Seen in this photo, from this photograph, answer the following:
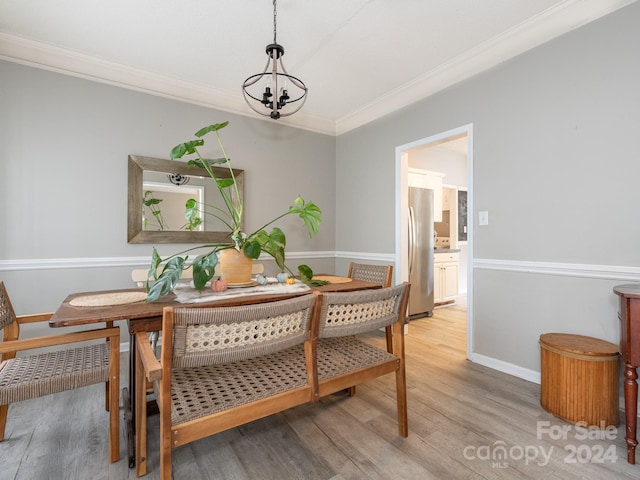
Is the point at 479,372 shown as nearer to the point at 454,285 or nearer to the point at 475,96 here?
the point at 475,96

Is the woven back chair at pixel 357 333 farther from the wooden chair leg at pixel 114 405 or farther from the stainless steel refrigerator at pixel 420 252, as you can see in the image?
the stainless steel refrigerator at pixel 420 252

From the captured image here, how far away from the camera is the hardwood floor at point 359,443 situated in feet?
4.65

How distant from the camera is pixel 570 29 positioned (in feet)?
7.05

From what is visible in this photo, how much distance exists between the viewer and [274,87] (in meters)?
1.87

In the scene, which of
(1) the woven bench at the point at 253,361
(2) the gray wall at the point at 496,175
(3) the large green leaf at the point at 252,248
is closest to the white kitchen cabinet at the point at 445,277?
(2) the gray wall at the point at 496,175

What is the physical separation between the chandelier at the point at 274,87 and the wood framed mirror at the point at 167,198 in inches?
37.7

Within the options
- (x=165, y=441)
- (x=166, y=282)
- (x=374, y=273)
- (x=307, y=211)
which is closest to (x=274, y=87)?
(x=307, y=211)

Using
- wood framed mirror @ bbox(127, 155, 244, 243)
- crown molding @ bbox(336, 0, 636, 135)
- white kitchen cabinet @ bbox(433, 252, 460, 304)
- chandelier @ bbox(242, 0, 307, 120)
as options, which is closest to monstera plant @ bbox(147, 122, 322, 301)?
chandelier @ bbox(242, 0, 307, 120)

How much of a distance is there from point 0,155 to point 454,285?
5483 mm

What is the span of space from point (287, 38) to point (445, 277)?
12.8ft

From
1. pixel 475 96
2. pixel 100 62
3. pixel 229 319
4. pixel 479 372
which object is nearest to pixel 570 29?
pixel 475 96

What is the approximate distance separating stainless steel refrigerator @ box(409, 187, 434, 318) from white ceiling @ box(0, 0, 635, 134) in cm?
131

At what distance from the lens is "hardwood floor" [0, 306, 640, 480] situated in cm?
142

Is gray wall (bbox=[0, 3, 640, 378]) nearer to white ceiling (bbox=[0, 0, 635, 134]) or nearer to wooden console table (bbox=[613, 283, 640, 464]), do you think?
white ceiling (bbox=[0, 0, 635, 134])
